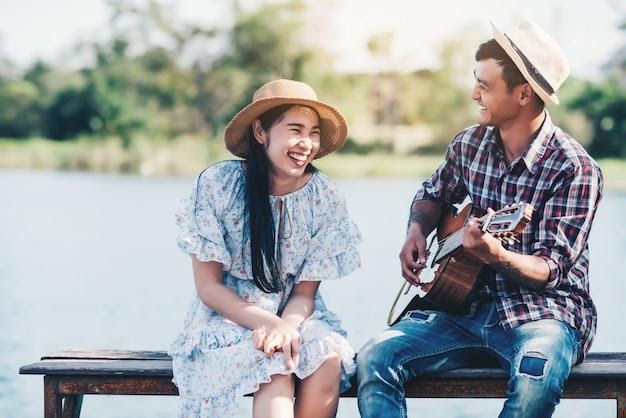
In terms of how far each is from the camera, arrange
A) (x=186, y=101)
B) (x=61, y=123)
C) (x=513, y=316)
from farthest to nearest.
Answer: (x=186, y=101)
(x=61, y=123)
(x=513, y=316)

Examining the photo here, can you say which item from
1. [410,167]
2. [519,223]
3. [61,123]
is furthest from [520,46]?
[61,123]

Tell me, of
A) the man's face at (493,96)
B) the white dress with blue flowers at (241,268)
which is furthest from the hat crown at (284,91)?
the man's face at (493,96)

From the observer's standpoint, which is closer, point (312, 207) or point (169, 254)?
point (312, 207)

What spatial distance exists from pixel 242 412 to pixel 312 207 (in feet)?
7.74

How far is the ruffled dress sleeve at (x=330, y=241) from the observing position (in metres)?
3.36

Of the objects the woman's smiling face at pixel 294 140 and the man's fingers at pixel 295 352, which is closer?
the man's fingers at pixel 295 352

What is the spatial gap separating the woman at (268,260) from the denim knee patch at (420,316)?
24 centimetres

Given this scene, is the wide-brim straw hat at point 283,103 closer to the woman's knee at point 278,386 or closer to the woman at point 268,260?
the woman at point 268,260

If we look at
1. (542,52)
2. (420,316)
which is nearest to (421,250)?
(420,316)

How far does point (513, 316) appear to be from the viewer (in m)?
3.22

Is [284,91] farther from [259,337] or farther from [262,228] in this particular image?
[259,337]

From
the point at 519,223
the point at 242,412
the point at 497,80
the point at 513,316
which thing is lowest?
the point at 242,412

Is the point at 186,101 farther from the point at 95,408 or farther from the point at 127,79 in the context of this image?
the point at 95,408

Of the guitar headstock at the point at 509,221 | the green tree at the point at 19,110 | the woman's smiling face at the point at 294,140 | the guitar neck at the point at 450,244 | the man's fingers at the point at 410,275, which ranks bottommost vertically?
the man's fingers at the point at 410,275
